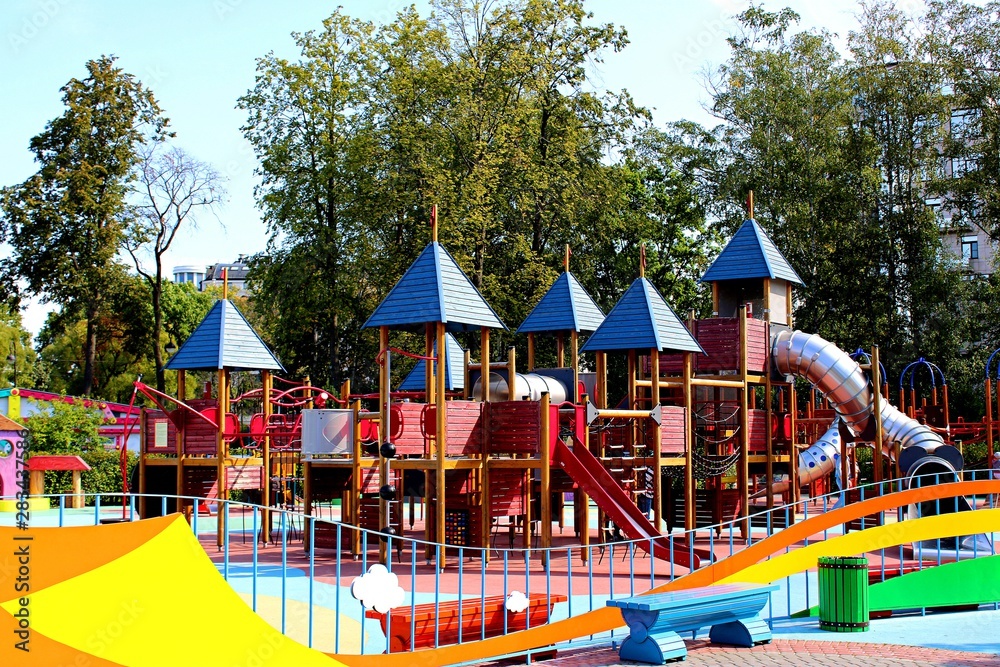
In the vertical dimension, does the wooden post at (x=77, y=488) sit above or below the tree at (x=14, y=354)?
below

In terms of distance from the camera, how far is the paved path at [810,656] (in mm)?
10898

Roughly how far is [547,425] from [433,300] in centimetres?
275

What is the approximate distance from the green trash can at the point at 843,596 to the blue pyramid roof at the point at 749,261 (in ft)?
40.5

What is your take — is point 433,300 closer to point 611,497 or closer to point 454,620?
point 611,497

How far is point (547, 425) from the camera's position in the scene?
18391mm

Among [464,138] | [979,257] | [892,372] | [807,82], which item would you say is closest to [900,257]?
[892,372]

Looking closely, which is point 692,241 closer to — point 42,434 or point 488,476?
point 42,434

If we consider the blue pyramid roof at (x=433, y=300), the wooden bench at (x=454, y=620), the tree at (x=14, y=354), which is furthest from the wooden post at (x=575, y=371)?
the tree at (x=14, y=354)

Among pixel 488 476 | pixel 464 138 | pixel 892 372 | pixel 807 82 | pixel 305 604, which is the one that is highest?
pixel 807 82

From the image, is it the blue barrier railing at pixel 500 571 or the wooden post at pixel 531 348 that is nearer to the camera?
the blue barrier railing at pixel 500 571

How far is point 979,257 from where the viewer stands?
59875 millimetres

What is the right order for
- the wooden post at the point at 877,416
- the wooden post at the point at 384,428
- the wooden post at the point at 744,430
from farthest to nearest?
the wooden post at the point at 744,430 < the wooden post at the point at 877,416 < the wooden post at the point at 384,428

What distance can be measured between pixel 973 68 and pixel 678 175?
11.3m

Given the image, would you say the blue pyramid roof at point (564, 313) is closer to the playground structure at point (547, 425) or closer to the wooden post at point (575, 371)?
the playground structure at point (547, 425)
